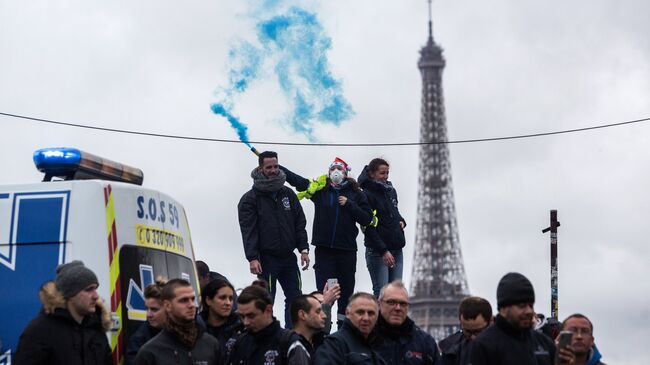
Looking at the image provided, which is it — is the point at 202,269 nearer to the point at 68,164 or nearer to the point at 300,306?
the point at 300,306

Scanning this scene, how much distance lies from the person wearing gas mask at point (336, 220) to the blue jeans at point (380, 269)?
0.38 m

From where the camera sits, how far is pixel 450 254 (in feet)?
455

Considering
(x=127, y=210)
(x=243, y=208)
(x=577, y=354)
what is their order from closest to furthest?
(x=577, y=354)
(x=127, y=210)
(x=243, y=208)

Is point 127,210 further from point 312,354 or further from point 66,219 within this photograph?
point 312,354

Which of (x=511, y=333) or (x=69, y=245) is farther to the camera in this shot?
(x=69, y=245)

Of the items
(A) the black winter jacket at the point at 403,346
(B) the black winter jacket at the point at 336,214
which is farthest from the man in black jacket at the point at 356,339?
(B) the black winter jacket at the point at 336,214

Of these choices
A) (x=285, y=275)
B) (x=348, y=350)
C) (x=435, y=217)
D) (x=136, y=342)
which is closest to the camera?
(x=136, y=342)

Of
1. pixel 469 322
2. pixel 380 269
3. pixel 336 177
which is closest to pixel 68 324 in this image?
pixel 469 322

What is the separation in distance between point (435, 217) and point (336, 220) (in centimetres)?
12079

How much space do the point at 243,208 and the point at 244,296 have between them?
456cm

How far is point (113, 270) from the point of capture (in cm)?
1114

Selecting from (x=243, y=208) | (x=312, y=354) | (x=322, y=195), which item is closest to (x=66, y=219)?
(x=312, y=354)

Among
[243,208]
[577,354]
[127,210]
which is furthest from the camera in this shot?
[243,208]

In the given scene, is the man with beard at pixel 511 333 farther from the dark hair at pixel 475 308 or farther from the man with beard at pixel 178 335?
the man with beard at pixel 178 335
